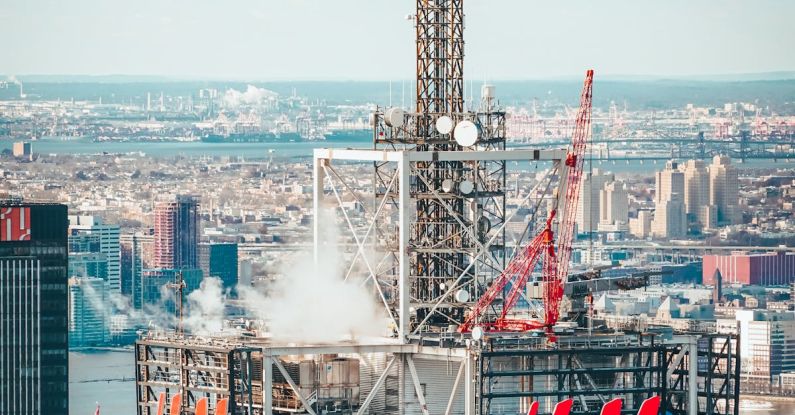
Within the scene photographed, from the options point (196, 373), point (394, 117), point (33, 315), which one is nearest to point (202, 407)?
point (196, 373)

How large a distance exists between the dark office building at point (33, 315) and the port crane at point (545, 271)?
10313 centimetres

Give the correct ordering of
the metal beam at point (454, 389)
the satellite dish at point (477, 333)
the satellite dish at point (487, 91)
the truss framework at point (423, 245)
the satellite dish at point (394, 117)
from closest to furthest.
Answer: the satellite dish at point (477, 333)
the metal beam at point (454, 389)
the truss framework at point (423, 245)
the satellite dish at point (394, 117)
the satellite dish at point (487, 91)

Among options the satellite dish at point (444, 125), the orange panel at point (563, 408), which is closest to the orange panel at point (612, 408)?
the orange panel at point (563, 408)

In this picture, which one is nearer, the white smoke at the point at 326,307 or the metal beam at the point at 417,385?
the metal beam at the point at 417,385

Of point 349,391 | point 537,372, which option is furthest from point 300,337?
point 537,372

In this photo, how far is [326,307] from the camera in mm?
53156

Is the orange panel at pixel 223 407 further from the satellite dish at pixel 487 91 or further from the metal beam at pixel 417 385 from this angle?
the satellite dish at pixel 487 91

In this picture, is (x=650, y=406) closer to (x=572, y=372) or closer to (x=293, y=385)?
(x=572, y=372)

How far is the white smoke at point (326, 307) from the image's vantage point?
173 feet

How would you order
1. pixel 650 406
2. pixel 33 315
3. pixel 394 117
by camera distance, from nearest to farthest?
pixel 650 406, pixel 394 117, pixel 33 315

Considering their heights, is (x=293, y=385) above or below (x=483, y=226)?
below

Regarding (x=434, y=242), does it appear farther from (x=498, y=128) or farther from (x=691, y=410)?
(x=691, y=410)

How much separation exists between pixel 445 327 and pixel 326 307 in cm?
278

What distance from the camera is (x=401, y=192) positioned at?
165 feet
